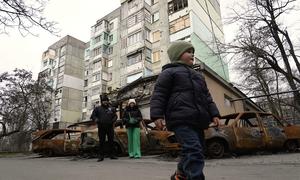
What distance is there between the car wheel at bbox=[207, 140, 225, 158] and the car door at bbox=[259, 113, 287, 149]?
1570 millimetres

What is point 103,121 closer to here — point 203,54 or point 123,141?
point 123,141

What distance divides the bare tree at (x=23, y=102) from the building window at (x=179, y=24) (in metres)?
16.1

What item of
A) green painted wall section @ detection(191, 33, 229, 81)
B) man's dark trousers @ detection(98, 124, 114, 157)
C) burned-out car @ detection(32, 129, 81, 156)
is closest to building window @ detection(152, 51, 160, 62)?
green painted wall section @ detection(191, 33, 229, 81)

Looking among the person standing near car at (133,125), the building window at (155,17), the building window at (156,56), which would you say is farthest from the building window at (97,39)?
the person standing near car at (133,125)

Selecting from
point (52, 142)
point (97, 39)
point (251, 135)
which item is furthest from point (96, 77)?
point (251, 135)

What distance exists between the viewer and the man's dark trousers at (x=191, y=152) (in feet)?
8.87

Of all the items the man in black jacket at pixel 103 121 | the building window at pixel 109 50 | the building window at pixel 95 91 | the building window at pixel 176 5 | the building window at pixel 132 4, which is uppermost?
the building window at pixel 132 4

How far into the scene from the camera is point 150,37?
122 feet

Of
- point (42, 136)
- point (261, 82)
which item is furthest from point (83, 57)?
point (42, 136)

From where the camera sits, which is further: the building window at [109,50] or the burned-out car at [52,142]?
the building window at [109,50]

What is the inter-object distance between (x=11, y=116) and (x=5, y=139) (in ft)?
7.82

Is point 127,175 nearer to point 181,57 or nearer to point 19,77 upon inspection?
point 181,57

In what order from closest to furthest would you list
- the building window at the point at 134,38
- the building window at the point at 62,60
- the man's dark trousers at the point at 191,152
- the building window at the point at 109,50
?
the man's dark trousers at the point at 191,152, the building window at the point at 134,38, the building window at the point at 109,50, the building window at the point at 62,60

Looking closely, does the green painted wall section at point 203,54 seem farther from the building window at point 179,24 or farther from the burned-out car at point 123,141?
the burned-out car at point 123,141
